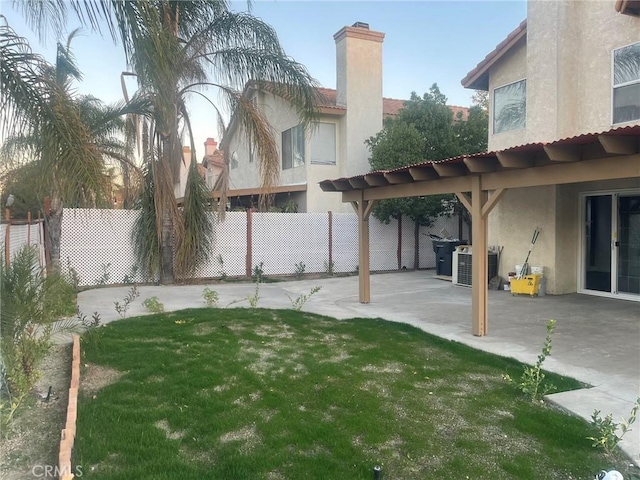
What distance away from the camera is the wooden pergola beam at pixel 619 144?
16.5 feet

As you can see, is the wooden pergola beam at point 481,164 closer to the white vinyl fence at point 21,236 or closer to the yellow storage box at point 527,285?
the yellow storage box at point 527,285

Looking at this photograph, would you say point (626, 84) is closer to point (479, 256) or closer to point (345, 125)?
point (479, 256)

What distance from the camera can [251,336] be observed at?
23.1 ft

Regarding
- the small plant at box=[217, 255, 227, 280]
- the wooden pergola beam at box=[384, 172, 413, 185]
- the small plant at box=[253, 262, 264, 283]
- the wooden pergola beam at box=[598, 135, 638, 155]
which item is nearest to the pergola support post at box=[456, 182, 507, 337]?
the wooden pergola beam at box=[384, 172, 413, 185]

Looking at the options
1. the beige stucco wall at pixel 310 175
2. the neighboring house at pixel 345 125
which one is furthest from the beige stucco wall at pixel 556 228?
the beige stucco wall at pixel 310 175

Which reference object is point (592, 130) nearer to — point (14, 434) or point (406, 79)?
point (406, 79)

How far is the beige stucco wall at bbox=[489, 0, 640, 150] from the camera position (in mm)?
9641

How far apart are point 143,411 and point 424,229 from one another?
13.8 m

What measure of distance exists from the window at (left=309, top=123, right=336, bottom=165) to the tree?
1409 millimetres

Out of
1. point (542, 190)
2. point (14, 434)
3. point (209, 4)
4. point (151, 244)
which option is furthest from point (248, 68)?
point (14, 434)

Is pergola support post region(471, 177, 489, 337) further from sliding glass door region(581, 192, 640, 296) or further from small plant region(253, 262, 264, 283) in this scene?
small plant region(253, 262, 264, 283)

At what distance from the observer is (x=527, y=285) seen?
1077 cm

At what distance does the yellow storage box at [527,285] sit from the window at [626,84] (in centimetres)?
354

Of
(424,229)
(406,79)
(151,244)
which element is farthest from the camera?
(406,79)
